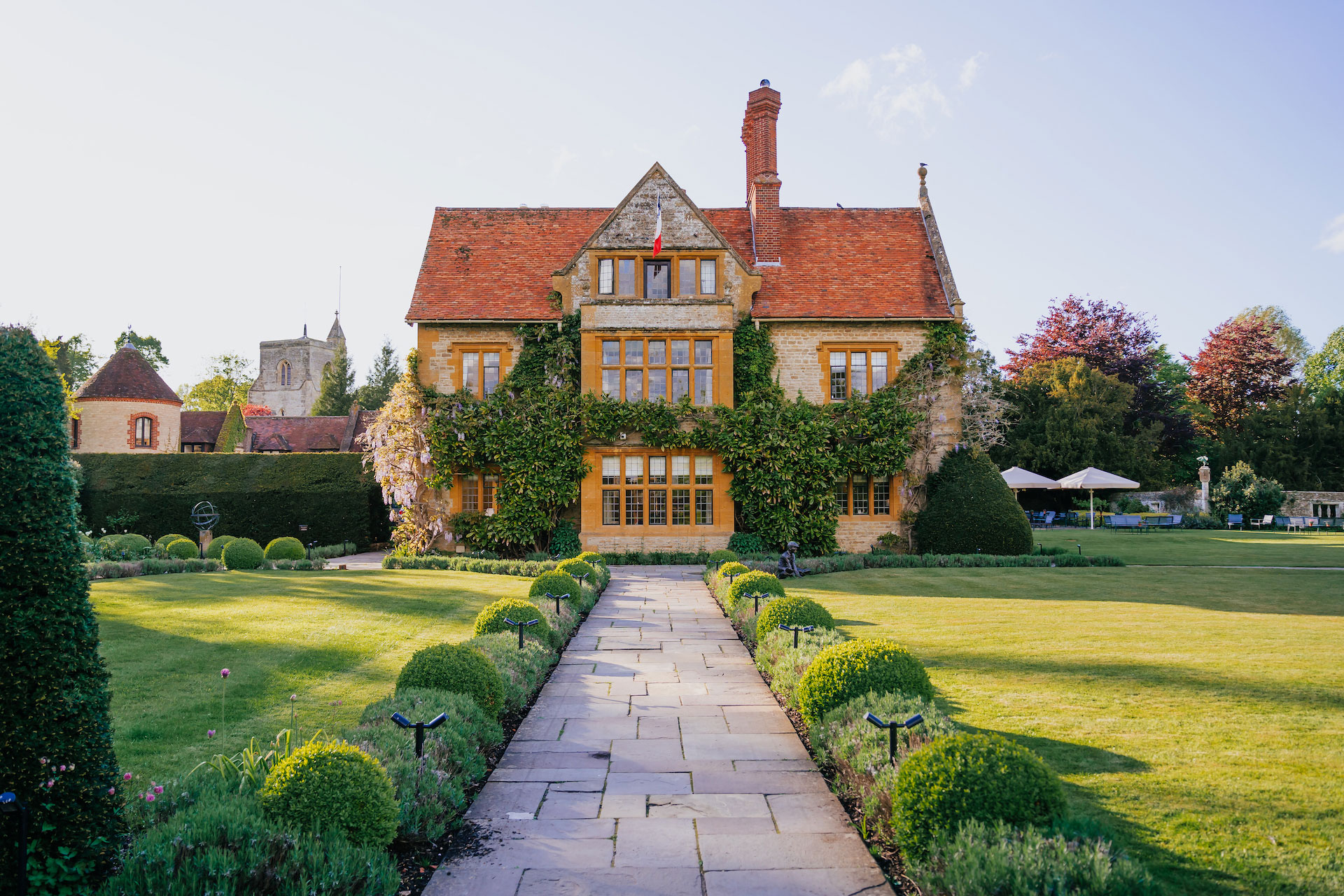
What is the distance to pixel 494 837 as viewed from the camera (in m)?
4.54

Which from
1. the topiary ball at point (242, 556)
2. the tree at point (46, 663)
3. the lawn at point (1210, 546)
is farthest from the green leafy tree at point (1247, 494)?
the tree at point (46, 663)

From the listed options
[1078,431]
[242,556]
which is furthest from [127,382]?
[1078,431]

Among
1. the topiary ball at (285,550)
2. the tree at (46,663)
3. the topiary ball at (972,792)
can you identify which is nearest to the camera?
the tree at (46,663)

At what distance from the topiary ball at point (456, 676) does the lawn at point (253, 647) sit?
26.9 inches

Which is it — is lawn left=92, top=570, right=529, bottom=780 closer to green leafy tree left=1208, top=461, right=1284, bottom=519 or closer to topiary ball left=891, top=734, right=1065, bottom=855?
topiary ball left=891, top=734, right=1065, bottom=855

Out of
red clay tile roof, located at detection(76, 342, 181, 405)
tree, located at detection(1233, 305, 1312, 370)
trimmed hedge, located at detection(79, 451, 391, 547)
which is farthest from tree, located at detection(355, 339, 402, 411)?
tree, located at detection(1233, 305, 1312, 370)

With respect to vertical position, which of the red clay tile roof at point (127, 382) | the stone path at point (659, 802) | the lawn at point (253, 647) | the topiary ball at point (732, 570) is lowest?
the stone path at point (659, 802)

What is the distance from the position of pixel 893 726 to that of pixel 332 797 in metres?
3.05

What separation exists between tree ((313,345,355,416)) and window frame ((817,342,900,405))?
50.9 meters

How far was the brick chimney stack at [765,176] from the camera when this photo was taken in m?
23.3

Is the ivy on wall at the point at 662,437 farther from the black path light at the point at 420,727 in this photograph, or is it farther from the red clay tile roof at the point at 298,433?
the red clay tile roof at the point at 298,433

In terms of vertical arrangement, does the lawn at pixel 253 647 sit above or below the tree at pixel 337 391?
below

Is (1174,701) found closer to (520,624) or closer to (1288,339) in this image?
(520,624)

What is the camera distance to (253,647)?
9469 millimetres
